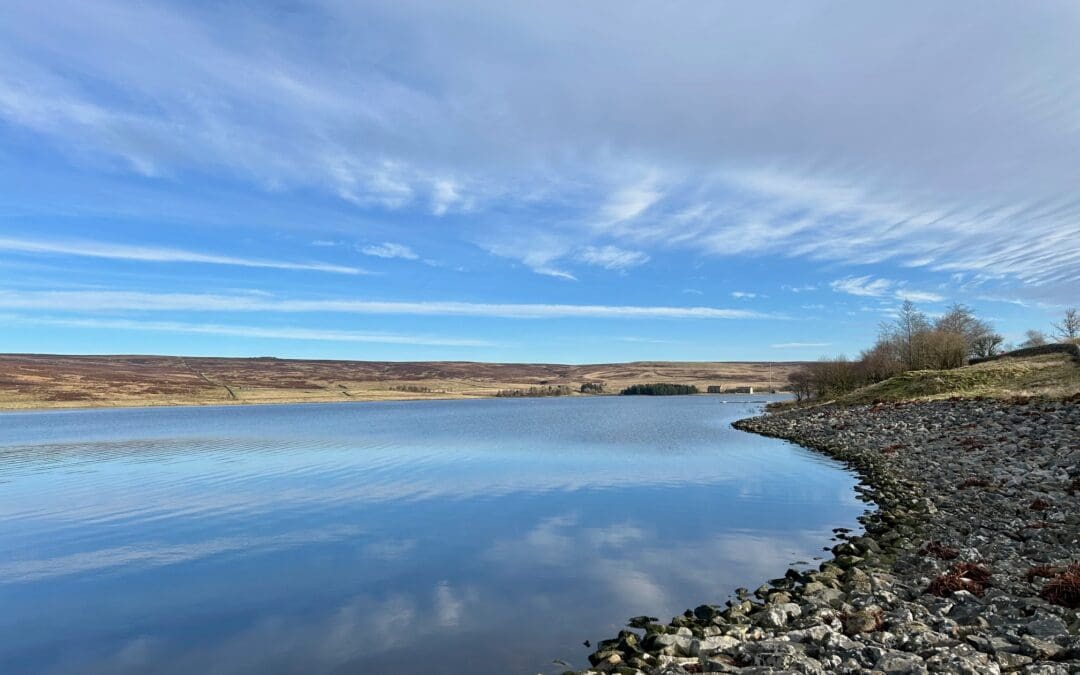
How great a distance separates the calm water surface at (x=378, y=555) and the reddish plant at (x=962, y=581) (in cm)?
333

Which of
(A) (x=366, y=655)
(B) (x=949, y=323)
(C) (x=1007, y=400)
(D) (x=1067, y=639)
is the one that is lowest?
(A) (x=366, y=655)

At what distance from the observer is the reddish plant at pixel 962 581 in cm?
979

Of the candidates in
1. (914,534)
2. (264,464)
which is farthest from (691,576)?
(264,464)

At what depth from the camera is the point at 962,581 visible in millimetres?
9969

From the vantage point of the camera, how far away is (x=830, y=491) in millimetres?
22828

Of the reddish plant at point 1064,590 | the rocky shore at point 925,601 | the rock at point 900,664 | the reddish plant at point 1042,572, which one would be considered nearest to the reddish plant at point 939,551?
the rocky shore at point 925,601

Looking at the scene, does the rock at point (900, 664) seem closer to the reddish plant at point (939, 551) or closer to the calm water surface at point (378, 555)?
the calm water surface at point (378, 555)

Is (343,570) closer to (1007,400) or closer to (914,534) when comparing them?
(914,534)

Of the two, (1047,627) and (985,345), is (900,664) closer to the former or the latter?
(1047,627)

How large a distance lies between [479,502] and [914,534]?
12.7m

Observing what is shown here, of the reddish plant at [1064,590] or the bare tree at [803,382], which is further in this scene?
the bare tree at [803,382]

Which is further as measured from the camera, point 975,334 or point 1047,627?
point 975,334

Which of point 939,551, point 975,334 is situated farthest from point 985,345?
point 939,551

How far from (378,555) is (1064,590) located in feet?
41.6
